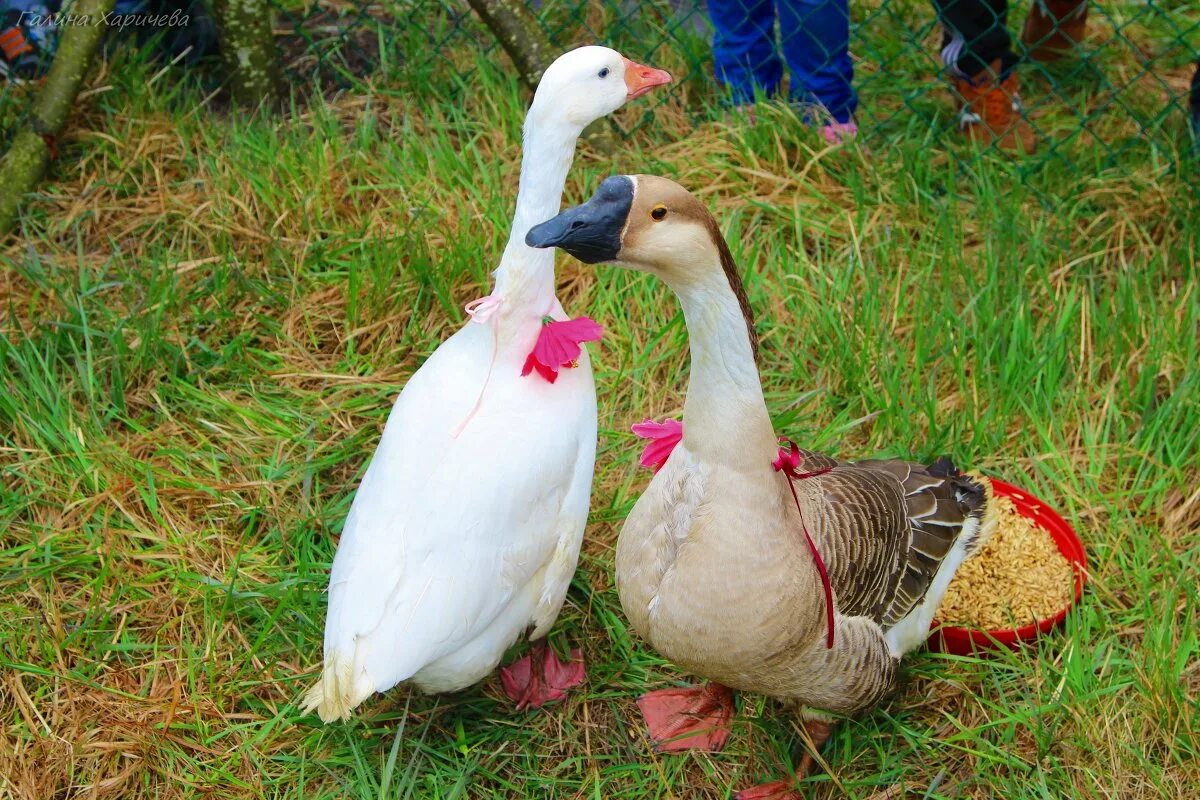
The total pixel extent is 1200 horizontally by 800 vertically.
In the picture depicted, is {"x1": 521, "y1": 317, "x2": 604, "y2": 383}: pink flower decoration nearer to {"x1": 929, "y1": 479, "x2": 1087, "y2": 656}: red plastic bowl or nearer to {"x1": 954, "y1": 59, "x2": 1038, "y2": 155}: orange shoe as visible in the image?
{"x1": 929, "y1": 479, "x2": 1087, "y2": 656}: red plastic bowl

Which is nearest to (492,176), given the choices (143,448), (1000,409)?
(143,448)

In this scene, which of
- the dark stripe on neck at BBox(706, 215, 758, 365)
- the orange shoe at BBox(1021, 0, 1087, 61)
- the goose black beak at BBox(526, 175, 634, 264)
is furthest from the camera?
the orange shoe at BBox(1021, 0, 1087, 61)

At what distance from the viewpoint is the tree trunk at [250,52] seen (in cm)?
414

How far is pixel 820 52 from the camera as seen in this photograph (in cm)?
421

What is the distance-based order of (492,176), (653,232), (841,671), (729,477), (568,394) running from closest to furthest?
(653,232), (729,477), (841,671), (568,394), (492,176)

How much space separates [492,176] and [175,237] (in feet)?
3.65

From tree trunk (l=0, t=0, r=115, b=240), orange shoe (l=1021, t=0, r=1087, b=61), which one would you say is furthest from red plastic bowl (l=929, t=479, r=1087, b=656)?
tree trunk (l=0, t=0, r=115, b=240)

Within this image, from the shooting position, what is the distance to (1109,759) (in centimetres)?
264

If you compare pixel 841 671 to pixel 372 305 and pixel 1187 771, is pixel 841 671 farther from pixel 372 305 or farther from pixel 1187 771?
pixel 372 305

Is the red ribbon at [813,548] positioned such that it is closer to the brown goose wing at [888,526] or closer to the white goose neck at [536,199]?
the brown goose wing at [888,526]

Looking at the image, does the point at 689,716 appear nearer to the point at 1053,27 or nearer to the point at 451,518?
the point at 451,518

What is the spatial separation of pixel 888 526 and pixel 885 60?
8.93 feet

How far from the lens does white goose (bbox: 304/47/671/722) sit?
2443mm

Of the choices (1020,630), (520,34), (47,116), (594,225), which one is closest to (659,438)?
(594,225)
